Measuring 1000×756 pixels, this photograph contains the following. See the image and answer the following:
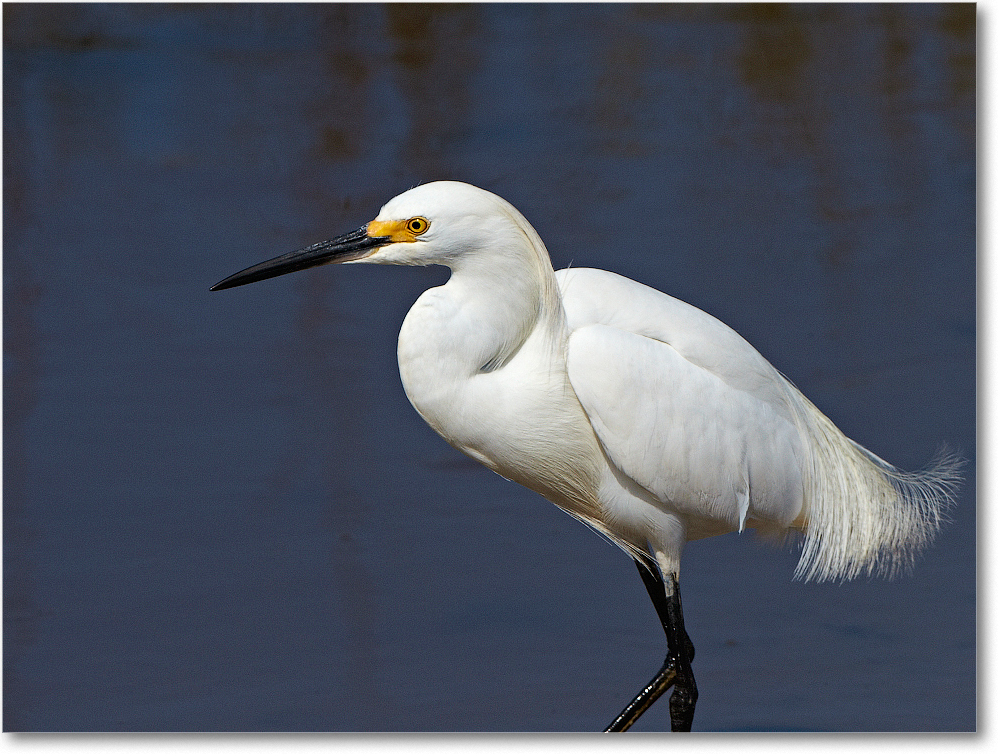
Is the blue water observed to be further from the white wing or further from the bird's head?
the bird's head

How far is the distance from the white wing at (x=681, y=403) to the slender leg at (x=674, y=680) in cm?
21

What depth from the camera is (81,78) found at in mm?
3117

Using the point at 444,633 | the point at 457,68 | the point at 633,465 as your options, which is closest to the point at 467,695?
the point at 444,633

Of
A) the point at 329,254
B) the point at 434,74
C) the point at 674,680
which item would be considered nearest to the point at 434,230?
the point at 329,254

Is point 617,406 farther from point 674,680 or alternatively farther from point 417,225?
point 674,680

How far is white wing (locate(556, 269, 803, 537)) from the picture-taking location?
7.17 ft

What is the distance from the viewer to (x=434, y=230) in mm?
2090

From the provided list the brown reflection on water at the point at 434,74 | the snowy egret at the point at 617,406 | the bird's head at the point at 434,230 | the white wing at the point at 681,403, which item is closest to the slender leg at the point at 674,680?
the snowy egret at the point at 617,406

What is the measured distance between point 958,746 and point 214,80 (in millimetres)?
2234

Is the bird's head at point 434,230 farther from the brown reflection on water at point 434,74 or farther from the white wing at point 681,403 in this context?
the brown reflection on water at point 434,74

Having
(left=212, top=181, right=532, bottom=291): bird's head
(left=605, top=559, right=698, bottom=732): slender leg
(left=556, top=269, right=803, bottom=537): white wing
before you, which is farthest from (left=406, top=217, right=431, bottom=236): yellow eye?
(left=605, top=559, right=698, bottom=732): slender leg

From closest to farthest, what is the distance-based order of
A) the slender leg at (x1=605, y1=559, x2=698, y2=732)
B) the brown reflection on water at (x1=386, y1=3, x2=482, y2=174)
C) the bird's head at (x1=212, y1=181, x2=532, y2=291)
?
the bird's head at (x1=212, y1=181, x2=532, y2=291) → the slender leg at (x1=605, y1=559, x2=698, y2=732) → the brown reflection on water at (x1=386, y1=3, x2=482, y2=174)

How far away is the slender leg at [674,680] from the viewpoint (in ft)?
7.97

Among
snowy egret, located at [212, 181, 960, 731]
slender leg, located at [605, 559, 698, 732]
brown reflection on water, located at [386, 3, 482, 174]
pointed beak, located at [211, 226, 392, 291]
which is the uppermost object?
brown reflection on water, located at [386, 3, 482, 174]
